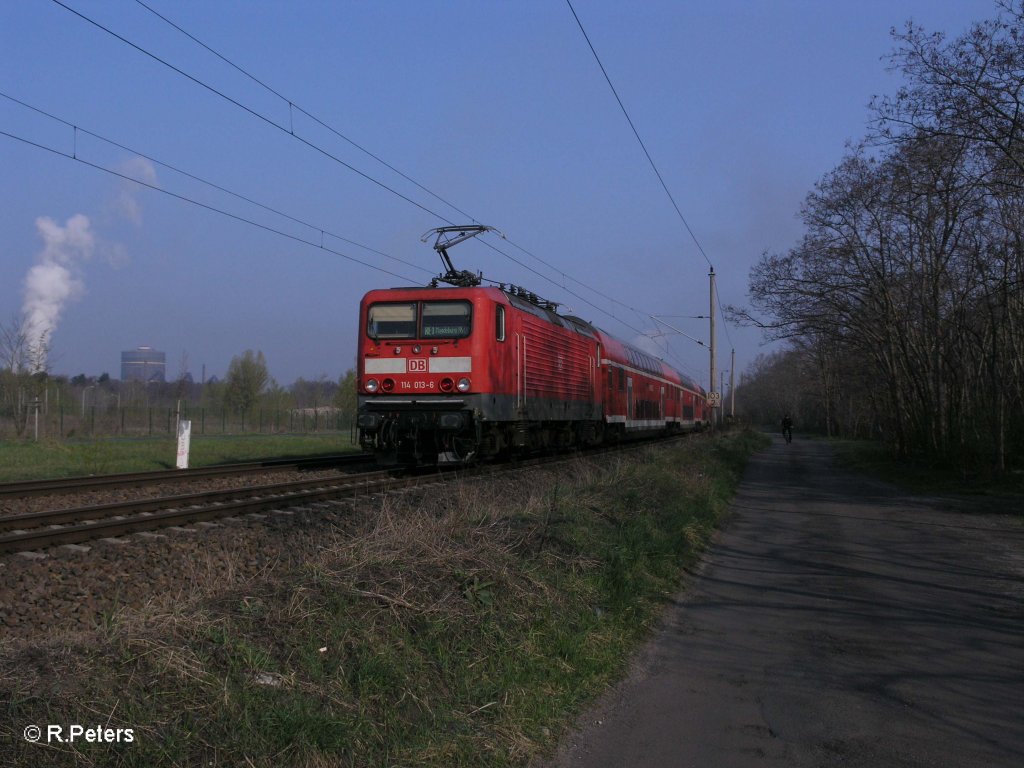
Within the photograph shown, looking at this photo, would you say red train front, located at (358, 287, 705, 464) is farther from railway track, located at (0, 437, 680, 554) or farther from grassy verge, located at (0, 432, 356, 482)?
grassy verge, located at (0, 432, 356, 482)

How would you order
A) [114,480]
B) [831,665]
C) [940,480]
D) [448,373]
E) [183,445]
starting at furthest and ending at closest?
1. [183,445]
2. [940,480]
3. [448,373]
4. [114,480]
5. [831,665]

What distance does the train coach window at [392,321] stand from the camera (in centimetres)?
1619

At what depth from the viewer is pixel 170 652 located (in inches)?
155

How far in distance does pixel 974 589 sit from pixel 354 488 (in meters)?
8.99

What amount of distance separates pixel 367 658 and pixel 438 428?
439 inches

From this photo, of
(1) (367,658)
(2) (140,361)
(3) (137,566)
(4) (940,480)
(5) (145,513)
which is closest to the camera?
(1) (367,658)

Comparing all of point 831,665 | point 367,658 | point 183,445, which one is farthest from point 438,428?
point 367,658

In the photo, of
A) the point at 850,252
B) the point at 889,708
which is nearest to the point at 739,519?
the point at 889,708

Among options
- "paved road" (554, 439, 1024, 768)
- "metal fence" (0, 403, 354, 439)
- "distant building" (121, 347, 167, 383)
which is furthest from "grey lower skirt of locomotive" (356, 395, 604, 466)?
"distant building" (121, 347, 167, 383)

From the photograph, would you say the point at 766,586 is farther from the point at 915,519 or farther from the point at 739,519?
the point at 915,519

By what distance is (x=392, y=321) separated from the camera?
642 inches

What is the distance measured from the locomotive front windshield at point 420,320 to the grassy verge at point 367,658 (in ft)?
27.6

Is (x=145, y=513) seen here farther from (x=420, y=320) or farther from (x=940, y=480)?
(x=940, y=480)

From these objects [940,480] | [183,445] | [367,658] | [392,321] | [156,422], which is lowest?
[367,658]
